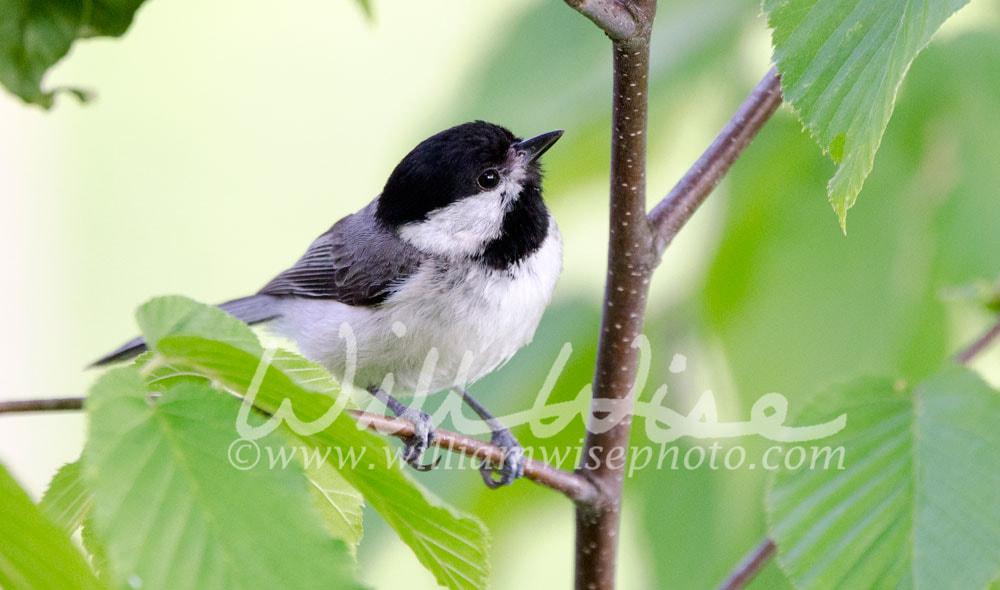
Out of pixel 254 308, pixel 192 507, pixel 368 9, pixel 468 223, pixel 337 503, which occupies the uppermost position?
pixel 368 9

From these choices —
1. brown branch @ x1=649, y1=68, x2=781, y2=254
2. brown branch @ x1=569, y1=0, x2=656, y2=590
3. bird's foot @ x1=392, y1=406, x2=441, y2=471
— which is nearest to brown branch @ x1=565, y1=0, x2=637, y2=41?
brown branch @ x1=569, y1=0, x2=656, y2=590

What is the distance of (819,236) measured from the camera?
1.27 metres

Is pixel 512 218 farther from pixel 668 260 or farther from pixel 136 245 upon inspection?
pixel 136 245

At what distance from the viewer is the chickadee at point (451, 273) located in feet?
4.61

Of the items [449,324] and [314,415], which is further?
[449,324]

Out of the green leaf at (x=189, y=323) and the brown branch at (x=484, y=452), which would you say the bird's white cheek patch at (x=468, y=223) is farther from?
the green leaf at (x=189, y=323)

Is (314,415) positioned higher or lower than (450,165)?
lower

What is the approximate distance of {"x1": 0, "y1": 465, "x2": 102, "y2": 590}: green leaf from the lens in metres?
0.57

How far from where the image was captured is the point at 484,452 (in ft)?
3.08

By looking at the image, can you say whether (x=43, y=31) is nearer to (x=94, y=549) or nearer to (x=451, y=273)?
(x=94, y=549)

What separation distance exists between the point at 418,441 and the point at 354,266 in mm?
545

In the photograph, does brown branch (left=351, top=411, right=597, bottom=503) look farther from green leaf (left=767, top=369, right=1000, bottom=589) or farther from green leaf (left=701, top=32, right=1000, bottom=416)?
green leaf (left=701, top=32, right=1000, bottom=416)

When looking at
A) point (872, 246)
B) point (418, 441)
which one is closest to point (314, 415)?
point (418, 441)

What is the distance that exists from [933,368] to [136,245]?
9.75 ft
